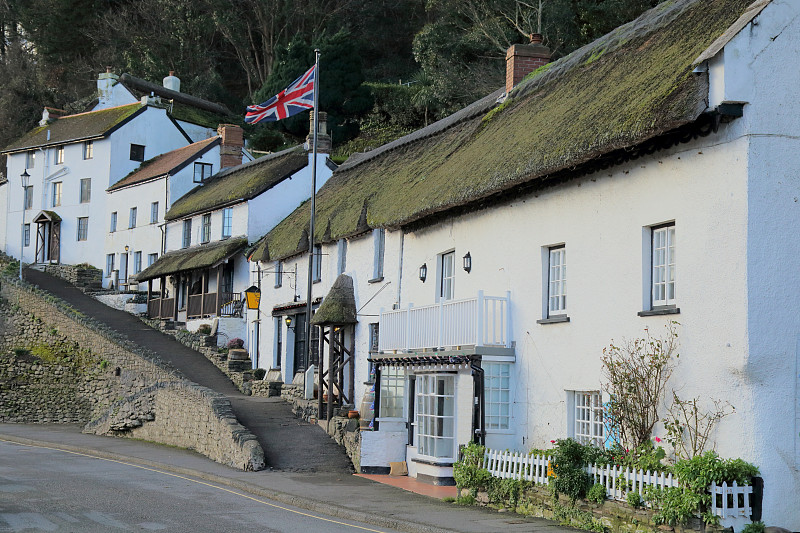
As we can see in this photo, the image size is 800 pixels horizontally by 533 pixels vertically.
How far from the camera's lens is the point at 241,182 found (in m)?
42.0

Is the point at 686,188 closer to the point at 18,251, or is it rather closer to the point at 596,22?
the point at 596,22

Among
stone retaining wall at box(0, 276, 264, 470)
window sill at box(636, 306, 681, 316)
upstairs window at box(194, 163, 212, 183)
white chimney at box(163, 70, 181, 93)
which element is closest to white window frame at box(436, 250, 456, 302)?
window sill at box(636, 306, 681, 316)

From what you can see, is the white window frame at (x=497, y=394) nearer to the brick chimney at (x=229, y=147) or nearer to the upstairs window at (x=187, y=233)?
the upstairs window at (x=187, y=233)

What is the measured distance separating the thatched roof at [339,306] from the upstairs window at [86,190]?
32.3 meters

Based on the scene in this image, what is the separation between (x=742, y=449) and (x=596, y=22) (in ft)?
103

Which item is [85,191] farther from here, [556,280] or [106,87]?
[556,280]

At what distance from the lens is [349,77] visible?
178 ft

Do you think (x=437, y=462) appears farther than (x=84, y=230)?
No

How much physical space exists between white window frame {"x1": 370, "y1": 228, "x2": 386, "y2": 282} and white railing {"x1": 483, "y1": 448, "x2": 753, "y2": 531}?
8719mm

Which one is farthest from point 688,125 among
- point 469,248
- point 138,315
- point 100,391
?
point 138,315

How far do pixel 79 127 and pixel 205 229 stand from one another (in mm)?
17913

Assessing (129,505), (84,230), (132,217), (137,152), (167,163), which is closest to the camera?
(129,505)

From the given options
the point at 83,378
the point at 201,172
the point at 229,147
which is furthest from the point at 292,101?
the point at 229,147

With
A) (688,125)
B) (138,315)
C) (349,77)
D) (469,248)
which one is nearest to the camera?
(688,125)
